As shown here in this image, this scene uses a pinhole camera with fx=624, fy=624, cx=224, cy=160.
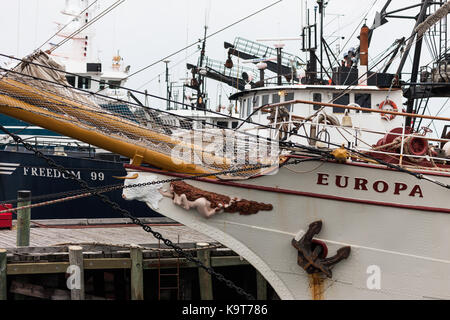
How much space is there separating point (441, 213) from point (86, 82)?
15.8m

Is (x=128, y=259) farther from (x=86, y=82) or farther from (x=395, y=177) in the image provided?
(x=86, y=82)

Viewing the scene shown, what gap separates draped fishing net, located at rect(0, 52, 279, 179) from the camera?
7832 millimetres

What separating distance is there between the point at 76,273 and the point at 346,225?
3936 millimetres

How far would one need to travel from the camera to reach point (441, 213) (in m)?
8.48

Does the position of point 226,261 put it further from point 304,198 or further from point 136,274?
point 304,198

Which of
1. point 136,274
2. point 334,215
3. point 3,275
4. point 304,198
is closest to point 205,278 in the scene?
point 136,274

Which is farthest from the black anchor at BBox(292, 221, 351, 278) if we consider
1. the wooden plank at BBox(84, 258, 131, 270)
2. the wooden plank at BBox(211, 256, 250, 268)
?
the wooden plank at BBox(84, 258, 131, 270)

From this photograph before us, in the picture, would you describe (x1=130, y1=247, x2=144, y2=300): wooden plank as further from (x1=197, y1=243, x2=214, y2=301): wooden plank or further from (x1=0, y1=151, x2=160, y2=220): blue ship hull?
(x1=0, y1=151, x2=160, y2=220): blue ship hull

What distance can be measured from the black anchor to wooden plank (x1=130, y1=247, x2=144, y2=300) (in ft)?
7.97

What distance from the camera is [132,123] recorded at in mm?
8242

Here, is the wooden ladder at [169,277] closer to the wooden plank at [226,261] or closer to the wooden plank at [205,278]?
the wooden plank at [205,278]

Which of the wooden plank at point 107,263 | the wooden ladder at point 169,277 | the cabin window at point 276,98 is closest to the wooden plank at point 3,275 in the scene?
the wooden plank at point 107,263

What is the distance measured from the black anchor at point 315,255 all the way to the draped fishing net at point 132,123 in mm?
1125
